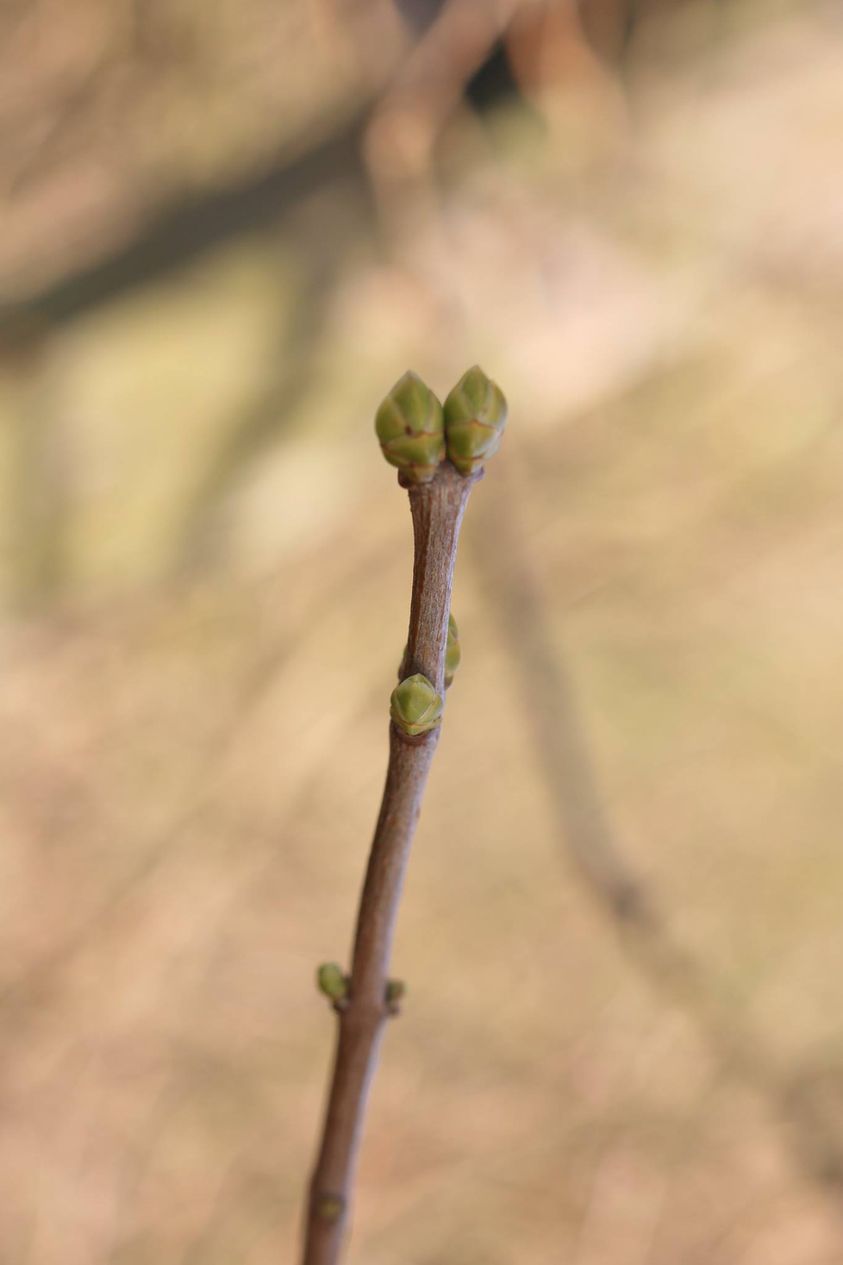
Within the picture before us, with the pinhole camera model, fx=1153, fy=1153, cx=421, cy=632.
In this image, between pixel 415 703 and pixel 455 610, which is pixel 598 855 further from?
pixel 415 703

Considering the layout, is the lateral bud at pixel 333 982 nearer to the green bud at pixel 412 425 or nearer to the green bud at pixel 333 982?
the green bud at pixel 333 982

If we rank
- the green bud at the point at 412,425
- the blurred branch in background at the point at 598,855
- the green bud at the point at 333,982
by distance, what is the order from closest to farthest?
1. the green bud at the point at 412,425
2. the green bud at the point at 333,982
3. the blurred branch in background at the point at 598,855

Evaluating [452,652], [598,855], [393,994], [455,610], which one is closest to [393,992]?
[393,994]

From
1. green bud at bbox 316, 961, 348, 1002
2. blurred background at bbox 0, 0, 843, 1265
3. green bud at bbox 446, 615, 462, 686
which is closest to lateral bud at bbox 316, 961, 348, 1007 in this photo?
green bud at bbox 316, 961, 348, 1002

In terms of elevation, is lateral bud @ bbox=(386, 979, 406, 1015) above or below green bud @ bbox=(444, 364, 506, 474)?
below

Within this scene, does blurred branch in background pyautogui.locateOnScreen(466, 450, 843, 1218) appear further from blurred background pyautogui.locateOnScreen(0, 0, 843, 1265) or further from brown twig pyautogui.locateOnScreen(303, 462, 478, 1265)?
brown twig pyautogui.locateOnScreen(303, 462, 478, 1265)

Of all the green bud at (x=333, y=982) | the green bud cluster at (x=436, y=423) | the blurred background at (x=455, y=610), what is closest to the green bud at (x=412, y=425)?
the green bud cluster at (x=436, y=423)
